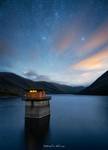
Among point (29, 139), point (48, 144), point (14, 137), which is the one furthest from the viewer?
point (14, 137)

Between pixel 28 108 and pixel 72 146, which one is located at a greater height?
pixel 28 108

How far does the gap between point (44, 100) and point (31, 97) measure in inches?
227

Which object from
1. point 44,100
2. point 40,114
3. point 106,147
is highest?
point 44,100

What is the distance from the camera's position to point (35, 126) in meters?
53.2

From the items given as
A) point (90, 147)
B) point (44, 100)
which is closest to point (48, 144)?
point (90, 147)

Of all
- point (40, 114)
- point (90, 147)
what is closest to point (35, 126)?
point (40, 114)

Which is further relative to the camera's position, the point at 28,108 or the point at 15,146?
the point at 28,108

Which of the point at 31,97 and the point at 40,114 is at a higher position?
the point at 31,97

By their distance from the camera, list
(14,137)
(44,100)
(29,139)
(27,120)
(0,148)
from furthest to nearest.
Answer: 1. (44,100)
2. (27,120)
3. (14,137)
4. (29,139)
5. (0,148)

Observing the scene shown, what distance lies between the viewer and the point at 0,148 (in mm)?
34656

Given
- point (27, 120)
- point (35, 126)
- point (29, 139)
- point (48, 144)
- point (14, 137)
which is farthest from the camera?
point (27, 120)

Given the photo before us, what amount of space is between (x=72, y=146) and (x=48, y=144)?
5.73m

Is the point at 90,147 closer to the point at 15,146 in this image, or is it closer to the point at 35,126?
the point at 15,146

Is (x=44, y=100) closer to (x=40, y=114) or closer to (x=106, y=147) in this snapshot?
(x=40, y=114)
